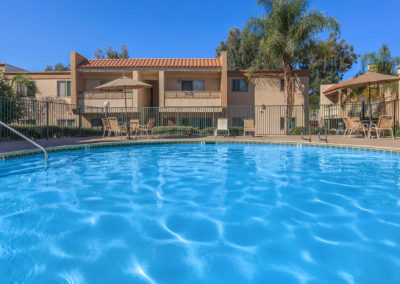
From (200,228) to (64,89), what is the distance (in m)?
20.7

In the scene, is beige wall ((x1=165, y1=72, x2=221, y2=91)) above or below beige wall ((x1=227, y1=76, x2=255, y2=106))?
above

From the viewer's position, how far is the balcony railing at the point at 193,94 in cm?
1848

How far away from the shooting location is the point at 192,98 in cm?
1859

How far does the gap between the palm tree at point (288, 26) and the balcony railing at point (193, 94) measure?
4282 millimetres

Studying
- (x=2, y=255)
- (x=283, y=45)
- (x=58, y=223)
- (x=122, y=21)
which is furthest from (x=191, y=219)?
(x=122, y=21)

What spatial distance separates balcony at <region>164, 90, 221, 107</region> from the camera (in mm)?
18469

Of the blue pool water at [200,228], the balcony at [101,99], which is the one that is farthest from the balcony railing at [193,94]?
the blue pool water at [200,228]

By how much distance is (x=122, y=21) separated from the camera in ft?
82.3

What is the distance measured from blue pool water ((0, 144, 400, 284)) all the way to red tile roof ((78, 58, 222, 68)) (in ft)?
47.8

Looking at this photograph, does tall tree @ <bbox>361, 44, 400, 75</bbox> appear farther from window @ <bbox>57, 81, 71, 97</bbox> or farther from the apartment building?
window @ <bbox>57, 81, 71, 97</bbox>

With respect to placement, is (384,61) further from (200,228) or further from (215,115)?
(200,228)

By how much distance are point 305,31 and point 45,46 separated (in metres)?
26.1

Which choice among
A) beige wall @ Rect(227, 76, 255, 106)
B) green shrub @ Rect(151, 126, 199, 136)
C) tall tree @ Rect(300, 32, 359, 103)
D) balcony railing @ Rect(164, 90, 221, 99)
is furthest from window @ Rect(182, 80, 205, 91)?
tall tree @ Rect(300, 32, 359, 103)

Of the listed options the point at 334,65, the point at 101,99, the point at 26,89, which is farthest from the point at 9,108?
the point at 334,65
